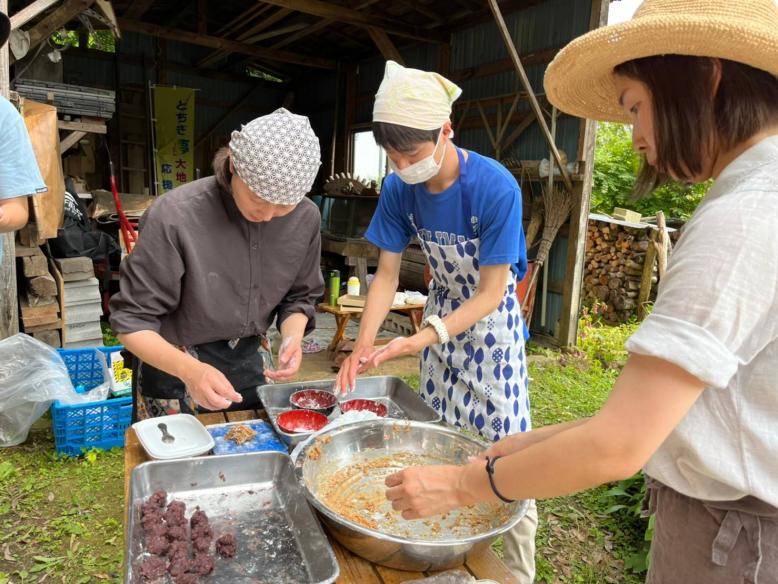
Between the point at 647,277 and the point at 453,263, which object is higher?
the point at 453,263

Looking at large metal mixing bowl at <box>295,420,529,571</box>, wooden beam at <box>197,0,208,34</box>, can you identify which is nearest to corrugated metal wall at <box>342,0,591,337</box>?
wooden beam at <box>197,0,208,34</box>

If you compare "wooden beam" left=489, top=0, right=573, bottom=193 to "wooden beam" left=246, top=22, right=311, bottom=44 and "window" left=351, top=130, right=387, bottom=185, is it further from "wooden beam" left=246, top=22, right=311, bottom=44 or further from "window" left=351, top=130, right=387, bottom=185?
"window" left=351, top=130, right=387, bottom=185

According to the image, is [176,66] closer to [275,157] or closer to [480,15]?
[480,15]

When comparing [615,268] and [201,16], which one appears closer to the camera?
[615,268]

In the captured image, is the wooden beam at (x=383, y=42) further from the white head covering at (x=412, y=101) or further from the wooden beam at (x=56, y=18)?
the white head covering at (x=412, y=101)

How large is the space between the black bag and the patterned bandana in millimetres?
4824

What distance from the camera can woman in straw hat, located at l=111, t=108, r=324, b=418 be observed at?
Answer: 69.6 inches

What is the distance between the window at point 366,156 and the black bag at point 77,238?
Answer: 5135 millimetres

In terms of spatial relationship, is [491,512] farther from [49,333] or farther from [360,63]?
[360,63]

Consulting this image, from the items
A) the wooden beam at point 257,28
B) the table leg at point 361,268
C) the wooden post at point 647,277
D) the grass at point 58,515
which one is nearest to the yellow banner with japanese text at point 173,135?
the wooden beam at point 257,28

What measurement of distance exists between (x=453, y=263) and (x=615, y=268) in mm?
6488

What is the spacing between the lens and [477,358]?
2.28m

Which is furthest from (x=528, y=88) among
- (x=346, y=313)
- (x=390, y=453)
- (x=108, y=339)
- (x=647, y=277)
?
(x=108, y=339)

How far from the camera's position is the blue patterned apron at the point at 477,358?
2.23 metres
